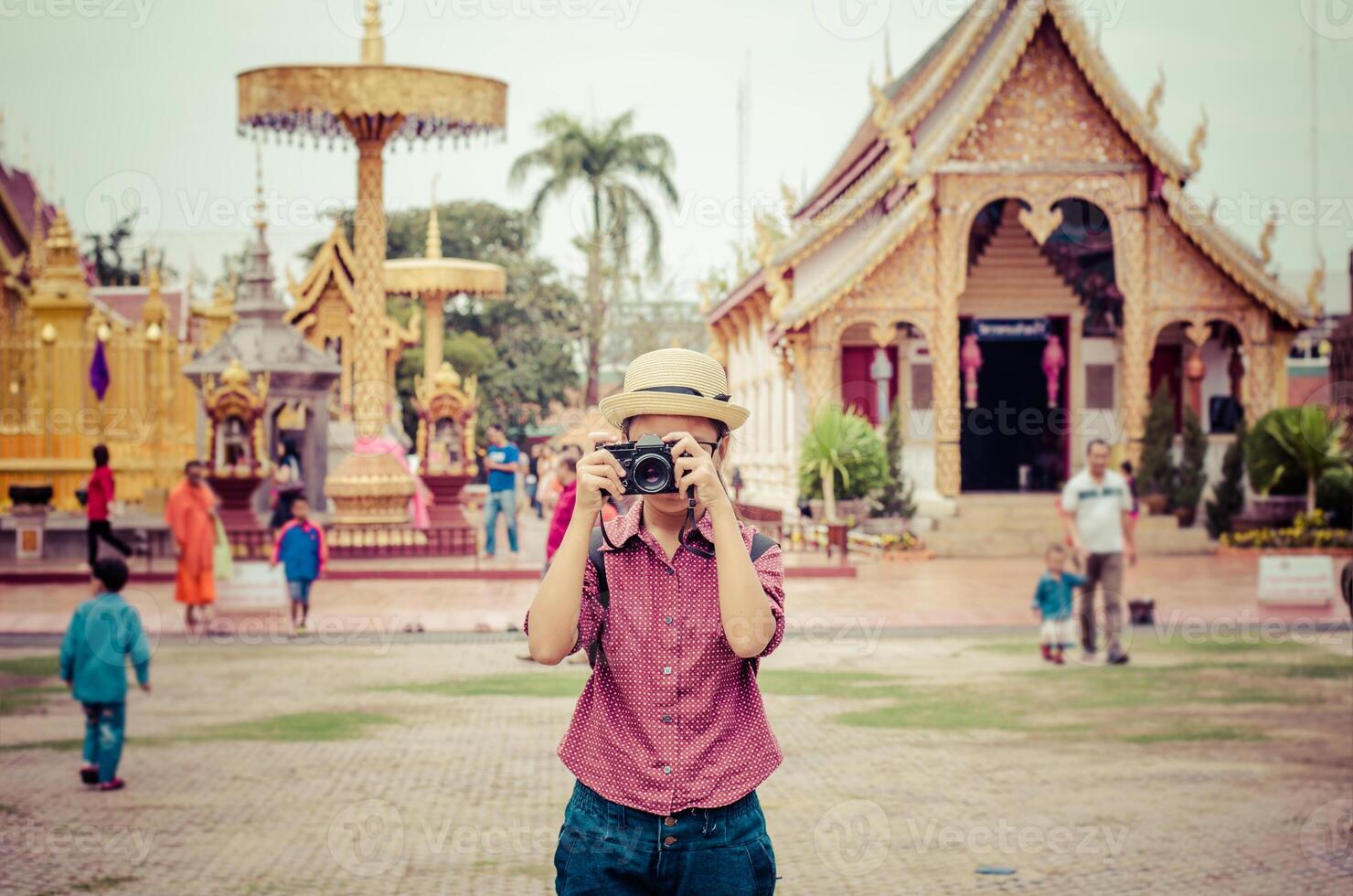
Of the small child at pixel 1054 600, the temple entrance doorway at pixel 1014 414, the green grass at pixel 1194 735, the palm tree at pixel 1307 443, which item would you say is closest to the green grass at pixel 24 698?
the green grass at pixel 1194 735

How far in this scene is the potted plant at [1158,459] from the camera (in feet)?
92.0

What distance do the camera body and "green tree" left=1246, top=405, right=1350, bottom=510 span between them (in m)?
25.3

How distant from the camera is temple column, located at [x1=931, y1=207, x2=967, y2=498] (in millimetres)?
28516

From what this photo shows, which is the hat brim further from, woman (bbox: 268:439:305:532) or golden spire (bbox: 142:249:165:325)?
golden spire (bbox: 142:249:165:325)

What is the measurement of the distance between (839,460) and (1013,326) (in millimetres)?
6333

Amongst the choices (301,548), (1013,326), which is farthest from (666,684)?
(1013,326)

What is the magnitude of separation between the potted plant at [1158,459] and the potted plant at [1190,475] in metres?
0.16

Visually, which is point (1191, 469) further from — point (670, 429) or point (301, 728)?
point (670, 429)

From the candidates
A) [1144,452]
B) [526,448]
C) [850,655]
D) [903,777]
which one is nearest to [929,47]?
[1144,452]

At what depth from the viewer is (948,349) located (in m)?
28.9

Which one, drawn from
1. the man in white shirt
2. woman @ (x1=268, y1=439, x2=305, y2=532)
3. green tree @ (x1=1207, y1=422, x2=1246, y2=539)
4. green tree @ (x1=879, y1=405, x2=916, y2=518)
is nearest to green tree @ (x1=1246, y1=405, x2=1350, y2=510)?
green tree @ (x1=1207, y1=422, x2=1246, y2=539)

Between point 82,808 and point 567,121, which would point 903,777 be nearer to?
point 82,808

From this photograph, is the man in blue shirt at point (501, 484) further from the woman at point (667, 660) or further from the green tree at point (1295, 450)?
the woman at point (667, 660)

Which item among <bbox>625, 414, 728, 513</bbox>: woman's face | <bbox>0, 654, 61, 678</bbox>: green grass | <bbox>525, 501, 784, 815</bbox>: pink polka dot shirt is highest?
<bbox>625, 414, 728, 513</bbox>: woman's face
